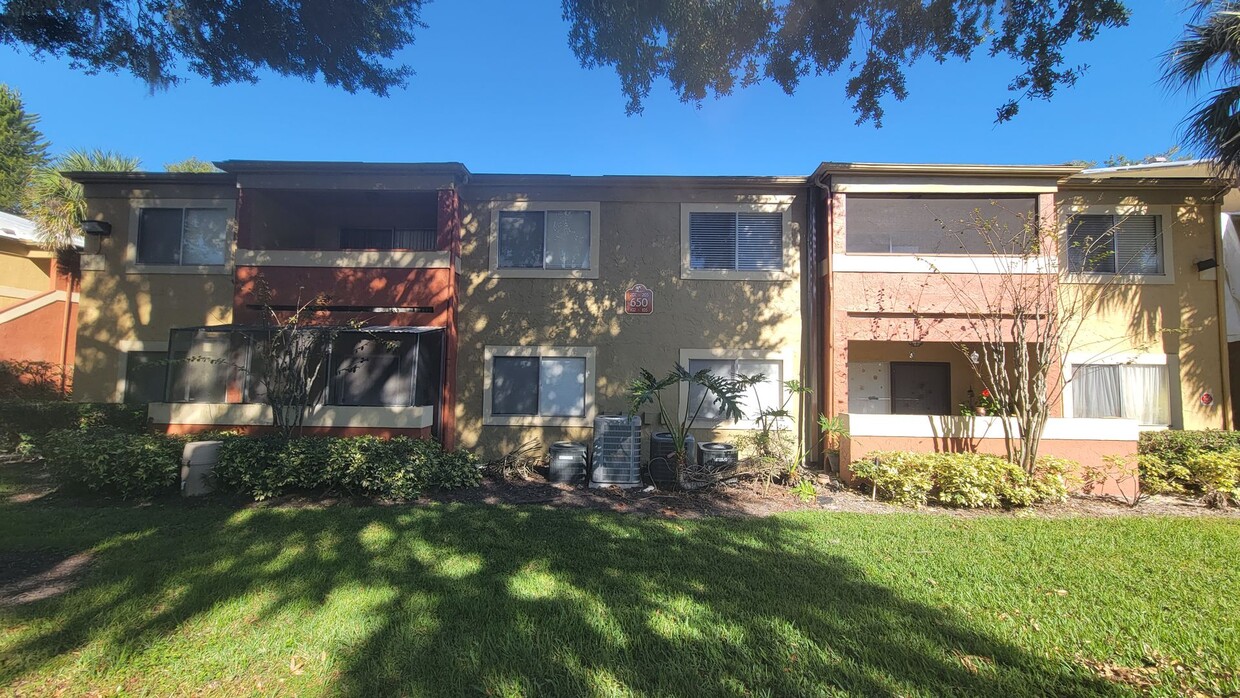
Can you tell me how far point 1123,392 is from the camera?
33.8 feet

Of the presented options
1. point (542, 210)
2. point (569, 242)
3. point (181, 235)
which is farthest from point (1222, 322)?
point (181, 235)

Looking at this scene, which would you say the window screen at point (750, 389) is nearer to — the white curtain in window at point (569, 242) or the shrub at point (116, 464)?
the white curtain in window at point (569, 242)

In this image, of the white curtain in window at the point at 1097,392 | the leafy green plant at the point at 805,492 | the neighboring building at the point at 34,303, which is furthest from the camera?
the neighboring building at the point at 34,303

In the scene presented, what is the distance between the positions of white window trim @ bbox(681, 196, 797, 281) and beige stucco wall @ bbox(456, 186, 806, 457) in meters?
0.07

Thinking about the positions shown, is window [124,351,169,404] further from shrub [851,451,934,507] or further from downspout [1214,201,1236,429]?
downspout [1214,201,1236,429]

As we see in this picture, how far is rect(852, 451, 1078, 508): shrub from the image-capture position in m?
7.44

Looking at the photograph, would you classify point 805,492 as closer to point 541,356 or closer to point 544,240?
point 541,356

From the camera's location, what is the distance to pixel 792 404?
10453mm

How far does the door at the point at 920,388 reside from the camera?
40.8 feet

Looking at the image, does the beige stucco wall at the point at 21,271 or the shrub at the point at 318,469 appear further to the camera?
the beige stucco wall at the point at 21,271

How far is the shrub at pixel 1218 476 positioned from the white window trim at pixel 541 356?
971cm

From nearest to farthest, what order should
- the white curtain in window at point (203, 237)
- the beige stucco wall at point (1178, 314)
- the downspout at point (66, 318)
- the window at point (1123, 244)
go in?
the beige stucco wall at point (1178, 314)
the window at point (1123, 244)
the white curtain in window at point (203, 237)
the downspout at point (66, 318)

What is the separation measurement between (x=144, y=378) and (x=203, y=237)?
3.14m

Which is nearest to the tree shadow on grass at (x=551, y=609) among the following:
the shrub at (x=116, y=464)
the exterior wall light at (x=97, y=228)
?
the shrub at (x=116, y=464)
